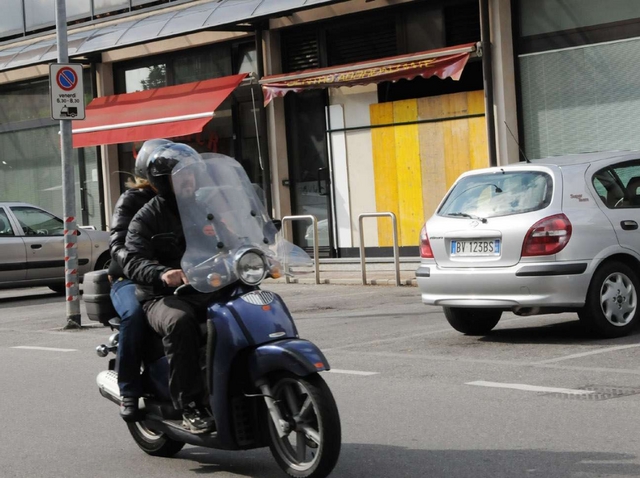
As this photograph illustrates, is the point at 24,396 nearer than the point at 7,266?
Yes

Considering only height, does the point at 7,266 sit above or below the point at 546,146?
below

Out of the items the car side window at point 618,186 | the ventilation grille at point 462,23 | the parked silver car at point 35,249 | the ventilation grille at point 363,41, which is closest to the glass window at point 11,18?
the parked silver car at point 35,249

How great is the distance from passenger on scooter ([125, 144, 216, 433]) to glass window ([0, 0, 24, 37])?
23466 millimetres

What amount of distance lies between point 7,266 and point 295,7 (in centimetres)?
623

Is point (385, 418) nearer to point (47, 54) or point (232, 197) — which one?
point (232, 197)

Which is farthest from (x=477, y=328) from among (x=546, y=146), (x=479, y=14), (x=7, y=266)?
(x=7, y=266)

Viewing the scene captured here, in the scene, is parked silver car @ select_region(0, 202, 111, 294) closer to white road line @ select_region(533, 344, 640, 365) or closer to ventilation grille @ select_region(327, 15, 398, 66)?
ventilation grille @ select_region(327, 15, 398, 66)

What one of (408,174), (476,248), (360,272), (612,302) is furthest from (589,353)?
(408,174)

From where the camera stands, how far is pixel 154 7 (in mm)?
24078

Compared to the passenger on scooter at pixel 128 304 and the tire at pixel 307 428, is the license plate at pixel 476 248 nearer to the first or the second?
the passenger on scooter at pixel 128 304

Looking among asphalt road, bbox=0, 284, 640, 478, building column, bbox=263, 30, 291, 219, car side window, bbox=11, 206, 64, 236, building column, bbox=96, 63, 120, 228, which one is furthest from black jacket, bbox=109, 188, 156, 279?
building column, bbox=96, 63, 120, 228

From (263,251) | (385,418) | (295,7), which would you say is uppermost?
(295,7)

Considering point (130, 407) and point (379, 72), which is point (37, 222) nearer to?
point (379, 72)

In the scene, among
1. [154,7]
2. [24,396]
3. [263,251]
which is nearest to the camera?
[263,251]
